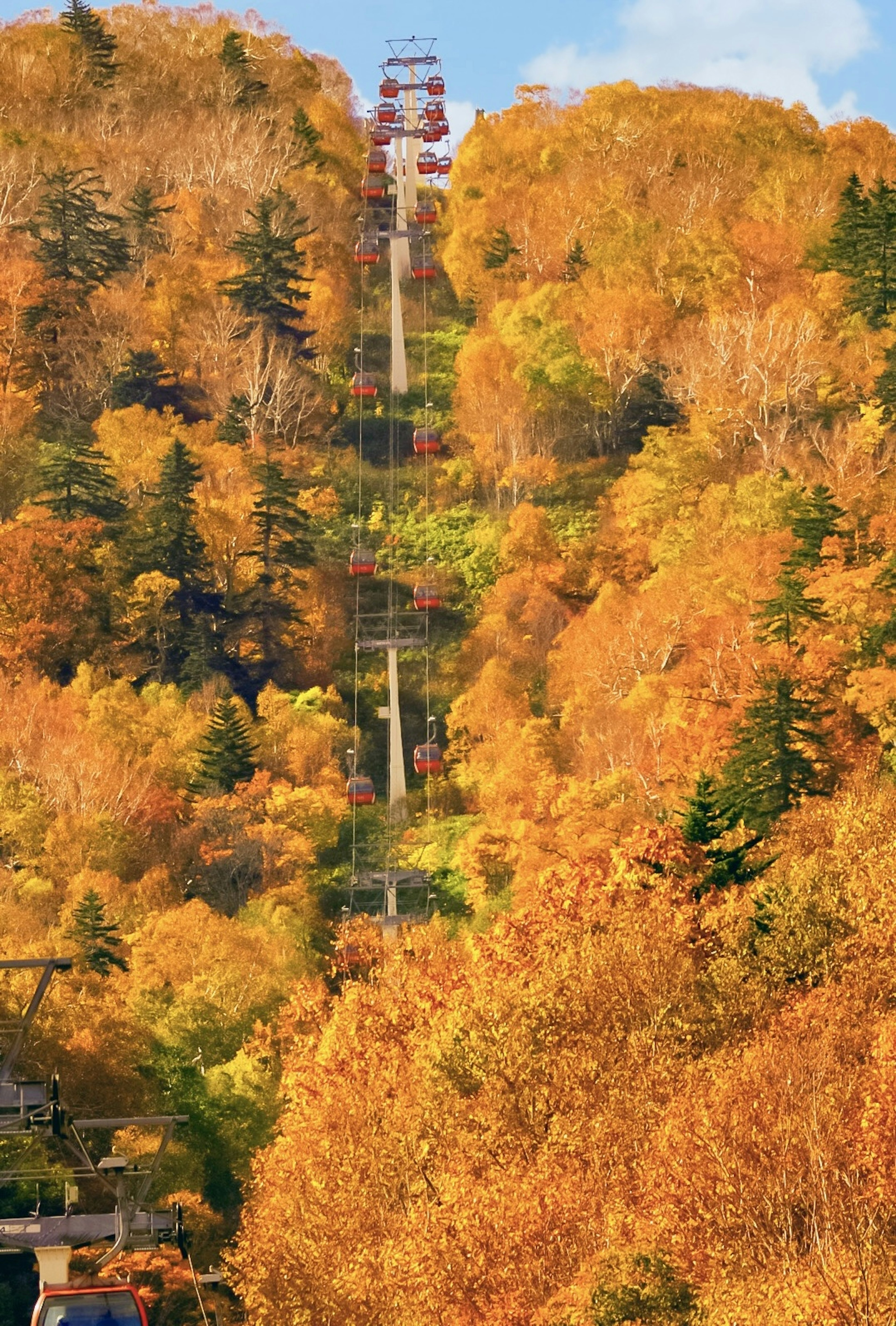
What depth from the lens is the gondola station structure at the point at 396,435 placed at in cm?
9281

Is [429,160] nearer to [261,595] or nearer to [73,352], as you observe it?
[73,352]

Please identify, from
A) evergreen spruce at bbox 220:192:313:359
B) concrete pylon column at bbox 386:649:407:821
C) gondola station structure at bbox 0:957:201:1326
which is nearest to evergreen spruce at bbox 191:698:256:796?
concrete pylon column at bbox 386:649:407:821

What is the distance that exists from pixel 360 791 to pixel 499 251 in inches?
1598

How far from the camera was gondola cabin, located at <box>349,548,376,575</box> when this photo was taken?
10500 cm

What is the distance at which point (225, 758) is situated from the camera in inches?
3799

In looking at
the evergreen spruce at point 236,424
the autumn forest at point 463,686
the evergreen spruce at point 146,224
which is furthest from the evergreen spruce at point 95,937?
the evergreen spruce at point 146,224

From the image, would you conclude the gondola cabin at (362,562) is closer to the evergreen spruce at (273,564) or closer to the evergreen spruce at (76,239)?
the evergreen spruce at (273,564)

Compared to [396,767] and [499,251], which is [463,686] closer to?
[396,767]

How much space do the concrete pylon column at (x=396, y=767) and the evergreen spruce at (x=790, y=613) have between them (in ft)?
49.8

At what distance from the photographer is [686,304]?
120812 mm

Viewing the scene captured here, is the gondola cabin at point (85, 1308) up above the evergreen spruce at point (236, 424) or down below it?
below

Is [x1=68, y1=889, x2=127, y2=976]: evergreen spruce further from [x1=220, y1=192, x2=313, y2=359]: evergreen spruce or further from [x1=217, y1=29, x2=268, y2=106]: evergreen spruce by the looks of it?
[x1=217, y1=29, x2=268, y2=106]: evergreen spruce

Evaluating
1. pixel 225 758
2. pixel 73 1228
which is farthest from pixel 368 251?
pixel 73 1228

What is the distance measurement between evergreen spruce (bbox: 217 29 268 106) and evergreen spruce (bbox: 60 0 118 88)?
5.30 m
